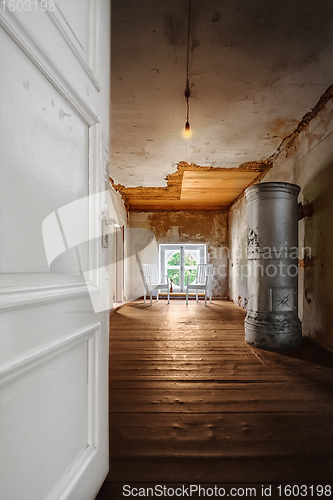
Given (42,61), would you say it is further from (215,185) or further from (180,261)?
(180,261)

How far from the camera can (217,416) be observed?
158 centimetres

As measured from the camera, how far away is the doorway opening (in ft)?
25.2

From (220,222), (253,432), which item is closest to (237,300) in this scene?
(220,222)

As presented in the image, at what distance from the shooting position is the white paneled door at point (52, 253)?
635 millimetres

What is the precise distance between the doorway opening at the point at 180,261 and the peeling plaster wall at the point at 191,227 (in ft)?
0.64

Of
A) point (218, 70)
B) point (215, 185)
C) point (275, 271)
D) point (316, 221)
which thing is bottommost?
point (275, 271)

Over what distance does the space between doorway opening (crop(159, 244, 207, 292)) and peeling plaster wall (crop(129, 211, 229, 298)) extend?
0.64 feet

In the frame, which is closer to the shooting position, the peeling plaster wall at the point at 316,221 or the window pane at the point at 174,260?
the peeling plaster wall at the point at 316,221

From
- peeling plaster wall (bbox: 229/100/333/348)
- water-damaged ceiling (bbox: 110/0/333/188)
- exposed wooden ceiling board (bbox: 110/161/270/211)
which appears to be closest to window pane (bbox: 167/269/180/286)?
exposed wooden ceiling board (bbox: 110/161/270/211)

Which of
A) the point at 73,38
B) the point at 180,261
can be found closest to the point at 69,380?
the point at 73,38

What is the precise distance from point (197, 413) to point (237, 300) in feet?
16.2

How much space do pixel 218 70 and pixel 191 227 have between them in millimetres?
5256

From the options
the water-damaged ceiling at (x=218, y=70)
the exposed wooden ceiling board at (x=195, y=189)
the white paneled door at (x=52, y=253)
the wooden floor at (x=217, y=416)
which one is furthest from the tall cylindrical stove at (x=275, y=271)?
the white paneled door at (x=52, y=253)

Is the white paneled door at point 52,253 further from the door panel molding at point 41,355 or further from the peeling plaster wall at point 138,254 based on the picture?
the peeling plaster wall at point 138,254
